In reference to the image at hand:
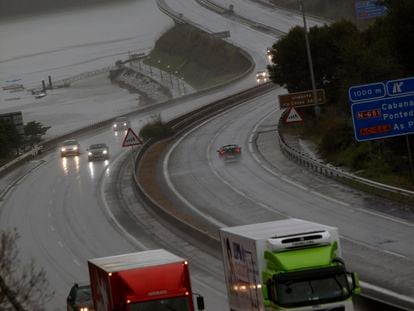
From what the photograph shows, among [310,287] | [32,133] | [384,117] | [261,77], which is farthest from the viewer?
[261,77]

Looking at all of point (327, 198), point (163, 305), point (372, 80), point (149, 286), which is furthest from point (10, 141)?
point (163, 305)

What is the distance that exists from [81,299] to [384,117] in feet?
59.0

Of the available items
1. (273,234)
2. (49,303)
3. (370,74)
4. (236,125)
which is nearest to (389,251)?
(49,303)

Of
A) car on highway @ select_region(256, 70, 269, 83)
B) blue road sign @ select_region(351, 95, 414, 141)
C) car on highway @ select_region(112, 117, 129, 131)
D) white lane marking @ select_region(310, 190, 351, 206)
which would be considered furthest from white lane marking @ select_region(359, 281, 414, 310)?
car on highway @ select_region(256, 70, 269, 83)

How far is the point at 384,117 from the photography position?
40.9m

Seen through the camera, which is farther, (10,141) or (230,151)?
(10,141)

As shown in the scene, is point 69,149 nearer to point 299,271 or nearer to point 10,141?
point 10,141

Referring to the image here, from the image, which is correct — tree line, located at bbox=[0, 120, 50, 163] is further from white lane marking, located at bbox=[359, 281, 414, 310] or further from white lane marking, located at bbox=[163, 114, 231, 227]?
white lane marking, located at bbox=[359, 281, 414, 310]

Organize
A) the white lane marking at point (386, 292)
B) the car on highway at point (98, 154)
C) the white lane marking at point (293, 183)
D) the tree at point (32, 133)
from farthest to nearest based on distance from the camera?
the tree at point (32, 133), the car on highway at point (98, 154), the white lane marking at point (293, 183), the white lane marking at point (386, 292)

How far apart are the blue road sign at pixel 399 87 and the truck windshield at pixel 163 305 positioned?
22.8 m

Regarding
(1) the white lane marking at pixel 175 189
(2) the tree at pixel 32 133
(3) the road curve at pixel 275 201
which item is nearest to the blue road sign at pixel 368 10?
(2) the tree at pixel 32 133

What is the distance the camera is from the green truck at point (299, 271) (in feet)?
60.5

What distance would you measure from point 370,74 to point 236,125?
29917 millimetres

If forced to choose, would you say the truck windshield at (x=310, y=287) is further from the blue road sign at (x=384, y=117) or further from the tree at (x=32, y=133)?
the tree at (x=32, y=133)
